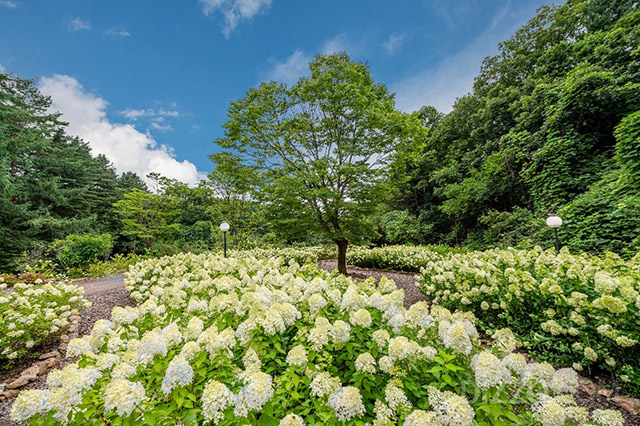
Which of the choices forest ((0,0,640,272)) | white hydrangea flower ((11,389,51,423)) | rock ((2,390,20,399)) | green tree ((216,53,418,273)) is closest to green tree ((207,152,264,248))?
forest ((0,0,640,272))

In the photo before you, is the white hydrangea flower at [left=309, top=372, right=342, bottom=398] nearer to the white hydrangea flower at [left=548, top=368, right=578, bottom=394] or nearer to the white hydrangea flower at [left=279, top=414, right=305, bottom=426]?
the white hydrangea flower at [left=279, top=414, right=305, bottom=426]

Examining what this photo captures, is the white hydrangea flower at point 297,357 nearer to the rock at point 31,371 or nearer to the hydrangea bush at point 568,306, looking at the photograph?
the hydrangea bush at point 568,306

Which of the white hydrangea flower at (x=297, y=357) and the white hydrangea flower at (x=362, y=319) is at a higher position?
the white hydrangea flower at (x=362, y=319)

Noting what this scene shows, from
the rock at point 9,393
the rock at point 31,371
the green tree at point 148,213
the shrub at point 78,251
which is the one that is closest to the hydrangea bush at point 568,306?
the rock at point 9,393

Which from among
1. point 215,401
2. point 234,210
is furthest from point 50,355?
point 234,210

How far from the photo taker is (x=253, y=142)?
649 centimetres

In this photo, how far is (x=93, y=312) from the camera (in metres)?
4.55

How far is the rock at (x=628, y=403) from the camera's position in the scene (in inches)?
79.7

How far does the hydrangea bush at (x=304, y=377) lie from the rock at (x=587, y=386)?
1.77 metres

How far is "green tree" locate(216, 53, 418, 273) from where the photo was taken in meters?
5.80

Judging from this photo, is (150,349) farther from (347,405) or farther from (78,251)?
(78,251)

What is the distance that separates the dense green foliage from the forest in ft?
0.16

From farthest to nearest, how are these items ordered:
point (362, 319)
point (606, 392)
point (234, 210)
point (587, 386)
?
point (234, 210) → point (587, 386) → point (606, 392) → point (362, 319)

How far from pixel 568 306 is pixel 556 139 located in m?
9.19
